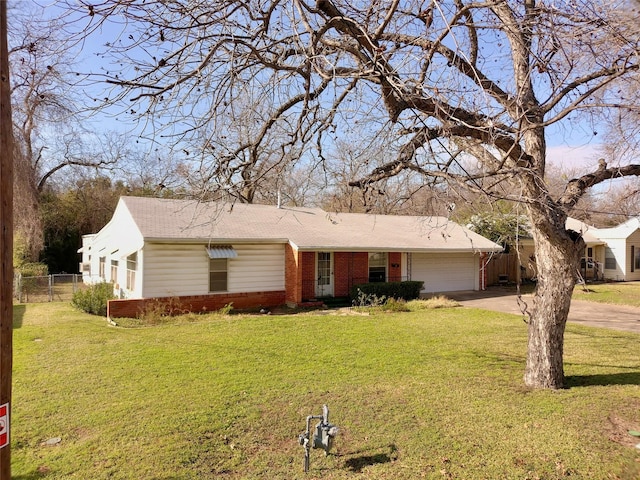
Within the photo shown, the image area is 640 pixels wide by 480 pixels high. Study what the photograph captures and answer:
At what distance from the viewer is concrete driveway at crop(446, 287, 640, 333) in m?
13.3

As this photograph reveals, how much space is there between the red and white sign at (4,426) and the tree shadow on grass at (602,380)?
25.0 feet

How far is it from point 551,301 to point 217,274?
37.1 ft

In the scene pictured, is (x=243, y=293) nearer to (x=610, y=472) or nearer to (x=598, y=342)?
(x=598, y=342)

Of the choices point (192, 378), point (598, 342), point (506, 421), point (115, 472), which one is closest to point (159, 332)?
point (192, 378)

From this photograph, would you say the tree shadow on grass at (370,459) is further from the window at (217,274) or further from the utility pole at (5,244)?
the window at (217,274)

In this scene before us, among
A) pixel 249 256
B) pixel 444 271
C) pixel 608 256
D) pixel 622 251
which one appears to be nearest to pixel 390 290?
pixel 444 271

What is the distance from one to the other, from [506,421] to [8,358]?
18.4 feet

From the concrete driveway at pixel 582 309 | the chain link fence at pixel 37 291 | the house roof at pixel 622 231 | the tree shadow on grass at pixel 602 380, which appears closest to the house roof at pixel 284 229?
the concrete driveway at pixel 582 309

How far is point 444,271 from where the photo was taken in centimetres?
2130

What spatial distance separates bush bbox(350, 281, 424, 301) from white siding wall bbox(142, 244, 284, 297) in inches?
122

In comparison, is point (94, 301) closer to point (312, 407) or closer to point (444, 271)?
point (312, 407)

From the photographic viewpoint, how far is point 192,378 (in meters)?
7.11

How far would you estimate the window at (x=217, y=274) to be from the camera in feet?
49.0

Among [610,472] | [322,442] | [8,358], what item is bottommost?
[610,472]
